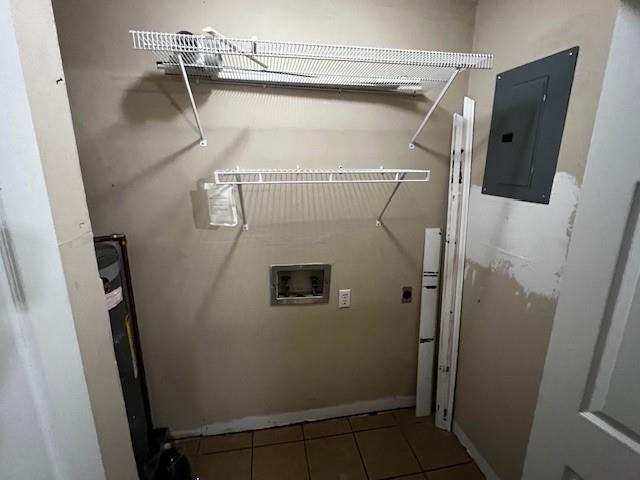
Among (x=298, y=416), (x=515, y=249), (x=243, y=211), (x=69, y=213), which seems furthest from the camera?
(x=298, y=416)

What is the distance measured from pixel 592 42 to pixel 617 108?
598 millimetres

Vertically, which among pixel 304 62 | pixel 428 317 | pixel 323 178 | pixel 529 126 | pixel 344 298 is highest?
pixel 304 62

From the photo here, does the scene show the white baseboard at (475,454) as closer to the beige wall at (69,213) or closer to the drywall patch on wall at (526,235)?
the drywall patch on wall at (526,235)

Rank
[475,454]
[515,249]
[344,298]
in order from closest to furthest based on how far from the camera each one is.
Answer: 1. [515,249]
2. [475,454]
3. [344,298]

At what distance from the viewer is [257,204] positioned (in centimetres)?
148

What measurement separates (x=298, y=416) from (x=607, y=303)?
171 cm

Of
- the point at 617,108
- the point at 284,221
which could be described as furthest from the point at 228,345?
the point at 617,108

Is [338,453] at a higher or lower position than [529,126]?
lower

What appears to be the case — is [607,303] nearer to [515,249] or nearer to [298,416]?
[515,249]

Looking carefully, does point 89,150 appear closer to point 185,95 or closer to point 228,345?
point 185,95

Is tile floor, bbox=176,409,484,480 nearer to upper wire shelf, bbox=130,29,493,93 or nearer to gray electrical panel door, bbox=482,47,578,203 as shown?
gray electrical panel door, bbox=482,47,578,203

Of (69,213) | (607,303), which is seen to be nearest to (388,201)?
(607,303)

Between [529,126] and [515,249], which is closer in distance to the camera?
[529,126]

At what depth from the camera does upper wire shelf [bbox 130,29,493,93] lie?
0.99m
